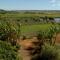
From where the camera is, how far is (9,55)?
16500 millimetres

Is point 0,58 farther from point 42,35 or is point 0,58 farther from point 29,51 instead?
point 42,35

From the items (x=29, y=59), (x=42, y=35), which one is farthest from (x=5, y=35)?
(x=29, y=59)

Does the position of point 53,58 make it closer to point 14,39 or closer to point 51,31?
Result: point 51,31

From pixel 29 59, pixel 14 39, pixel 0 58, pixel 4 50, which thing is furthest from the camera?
pixel 14 39

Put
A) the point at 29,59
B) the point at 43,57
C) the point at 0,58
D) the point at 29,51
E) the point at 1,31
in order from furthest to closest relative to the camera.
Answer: the point at 1,31 → the point at 29,51 → the point at 29,59 → the point at 43,57 → the point at 0,58

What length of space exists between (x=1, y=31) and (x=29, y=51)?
653 cm

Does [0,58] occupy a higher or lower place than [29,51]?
higher

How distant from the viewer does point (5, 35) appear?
92.1ft

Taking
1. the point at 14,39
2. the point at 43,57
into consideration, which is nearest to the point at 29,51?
the point at 14,39

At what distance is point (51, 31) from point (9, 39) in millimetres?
5115

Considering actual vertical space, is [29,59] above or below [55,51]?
below

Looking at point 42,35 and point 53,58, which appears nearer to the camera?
point 53,58

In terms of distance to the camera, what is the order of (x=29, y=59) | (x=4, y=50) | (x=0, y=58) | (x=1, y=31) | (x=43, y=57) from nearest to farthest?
(x=0, y=58) < (x=4, y=50) < (x=43, y=57) < (x=29, y=59) < (x=1, y=31)

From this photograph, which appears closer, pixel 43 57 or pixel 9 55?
pixel 9 55
